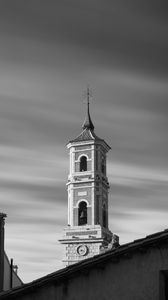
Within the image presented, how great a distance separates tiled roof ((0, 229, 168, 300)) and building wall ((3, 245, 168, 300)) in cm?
4

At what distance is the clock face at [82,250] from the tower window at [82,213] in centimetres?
304

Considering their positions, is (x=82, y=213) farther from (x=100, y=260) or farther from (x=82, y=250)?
(x=100, y=260)

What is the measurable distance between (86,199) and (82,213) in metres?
1.62

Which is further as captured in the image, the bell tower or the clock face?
the bell tower

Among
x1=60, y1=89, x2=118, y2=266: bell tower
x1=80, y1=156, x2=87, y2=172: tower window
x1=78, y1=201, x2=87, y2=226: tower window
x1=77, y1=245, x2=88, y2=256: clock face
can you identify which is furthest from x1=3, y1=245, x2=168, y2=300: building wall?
x1=80, y1=156, x2=87, y2=172: tower window

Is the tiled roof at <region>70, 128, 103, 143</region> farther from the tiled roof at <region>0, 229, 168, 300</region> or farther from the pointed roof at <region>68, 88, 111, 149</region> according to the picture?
the tiled roof at <region>0, 229, 168, 300</region>

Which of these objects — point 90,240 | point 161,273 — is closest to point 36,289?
point 161,273

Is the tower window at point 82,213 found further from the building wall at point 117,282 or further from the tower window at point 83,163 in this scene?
the building wall at point 117,282

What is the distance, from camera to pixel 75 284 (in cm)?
1061

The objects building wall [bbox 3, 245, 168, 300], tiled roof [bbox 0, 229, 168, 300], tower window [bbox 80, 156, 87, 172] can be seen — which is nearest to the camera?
building wall [bbox 3, 245, 168, 300]

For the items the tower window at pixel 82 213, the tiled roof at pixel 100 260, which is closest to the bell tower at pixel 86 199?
the tower window at pixel 82 213

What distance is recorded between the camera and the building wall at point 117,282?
9.95 meters

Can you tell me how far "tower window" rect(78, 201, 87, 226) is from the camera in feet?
217

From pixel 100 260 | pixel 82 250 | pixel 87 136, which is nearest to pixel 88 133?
pixel 87 136
